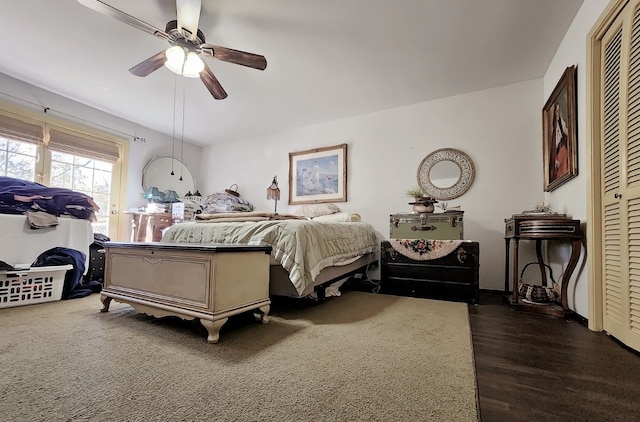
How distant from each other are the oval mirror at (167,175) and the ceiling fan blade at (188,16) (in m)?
3.16

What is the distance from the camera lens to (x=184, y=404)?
38.1 inches

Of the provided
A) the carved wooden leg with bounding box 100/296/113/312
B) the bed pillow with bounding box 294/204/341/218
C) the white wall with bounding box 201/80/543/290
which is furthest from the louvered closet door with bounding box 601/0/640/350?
the carved wooden leg with bounding box 100/296/113/312

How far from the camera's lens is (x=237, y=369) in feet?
4.08

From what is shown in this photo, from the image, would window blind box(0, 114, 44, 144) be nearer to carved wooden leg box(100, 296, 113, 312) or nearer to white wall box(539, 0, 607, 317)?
carved wooden leg box(100, 296, 113, 312)

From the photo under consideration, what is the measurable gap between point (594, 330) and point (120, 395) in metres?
2.65

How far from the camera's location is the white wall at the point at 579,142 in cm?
203

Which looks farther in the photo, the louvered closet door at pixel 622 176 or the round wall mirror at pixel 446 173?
the round wall mirror at pixel 446 173

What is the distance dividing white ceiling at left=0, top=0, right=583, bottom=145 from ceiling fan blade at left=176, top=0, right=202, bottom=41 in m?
0.19

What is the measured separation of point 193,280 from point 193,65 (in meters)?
1.81

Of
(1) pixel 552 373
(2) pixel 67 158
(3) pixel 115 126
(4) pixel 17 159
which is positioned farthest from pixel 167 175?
(1) pixel 552 373

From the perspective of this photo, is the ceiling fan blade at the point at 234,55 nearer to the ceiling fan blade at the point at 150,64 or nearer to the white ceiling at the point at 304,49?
the white ceiling at the point at 304,49

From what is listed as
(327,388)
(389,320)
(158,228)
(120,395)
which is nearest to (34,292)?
(158,228)

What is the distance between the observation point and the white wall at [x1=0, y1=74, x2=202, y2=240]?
332 centimetres

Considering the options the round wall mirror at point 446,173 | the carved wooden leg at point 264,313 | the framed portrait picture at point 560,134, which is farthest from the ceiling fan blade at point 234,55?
the framed portrait picture at point 560,134
